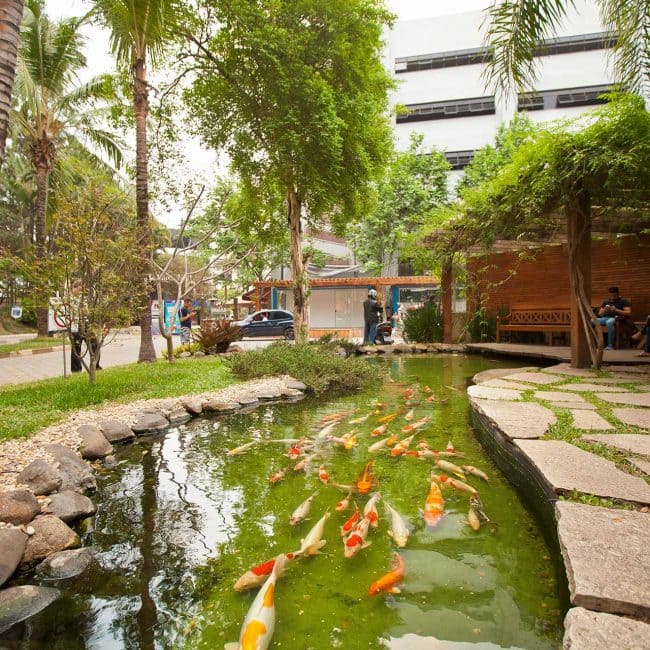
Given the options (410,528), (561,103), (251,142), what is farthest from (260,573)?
(561,103)

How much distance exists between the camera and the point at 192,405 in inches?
245

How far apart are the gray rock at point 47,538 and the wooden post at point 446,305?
12016mm

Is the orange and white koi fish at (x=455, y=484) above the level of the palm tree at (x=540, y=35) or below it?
below

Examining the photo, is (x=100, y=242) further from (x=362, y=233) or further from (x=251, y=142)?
(x=362, y=233)

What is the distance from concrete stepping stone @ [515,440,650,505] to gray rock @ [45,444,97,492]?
327 centimetres

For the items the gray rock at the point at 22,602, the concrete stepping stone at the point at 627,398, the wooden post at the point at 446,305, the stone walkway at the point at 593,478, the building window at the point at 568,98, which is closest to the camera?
the stone walkway at the point at 593,478

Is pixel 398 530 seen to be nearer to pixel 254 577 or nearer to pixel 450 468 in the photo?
pixel 254 577

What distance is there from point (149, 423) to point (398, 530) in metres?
3.55

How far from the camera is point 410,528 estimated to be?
2.93m

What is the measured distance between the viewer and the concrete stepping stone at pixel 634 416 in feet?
12.9

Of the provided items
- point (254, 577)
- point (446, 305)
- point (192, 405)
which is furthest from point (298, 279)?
point (254, 577)

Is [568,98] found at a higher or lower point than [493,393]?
higher

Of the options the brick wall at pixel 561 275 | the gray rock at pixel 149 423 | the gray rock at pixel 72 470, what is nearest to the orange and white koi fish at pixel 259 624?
the gray rock at pixel 72 470

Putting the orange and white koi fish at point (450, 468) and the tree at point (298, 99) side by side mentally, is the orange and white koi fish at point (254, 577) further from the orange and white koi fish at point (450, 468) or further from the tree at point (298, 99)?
the tree at point (298, 99)
